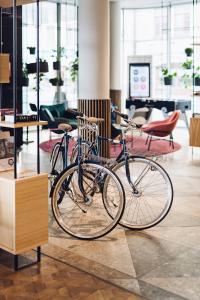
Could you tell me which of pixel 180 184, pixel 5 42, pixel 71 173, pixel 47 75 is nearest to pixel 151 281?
pixel 71 173

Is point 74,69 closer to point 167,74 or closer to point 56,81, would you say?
point 56,81

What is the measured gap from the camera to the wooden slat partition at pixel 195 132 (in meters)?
8.77

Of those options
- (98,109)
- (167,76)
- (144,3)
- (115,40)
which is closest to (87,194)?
(98,109)

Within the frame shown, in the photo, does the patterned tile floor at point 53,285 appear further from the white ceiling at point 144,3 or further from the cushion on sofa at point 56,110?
the white ceiling at point 144,3

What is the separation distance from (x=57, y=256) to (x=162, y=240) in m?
0.97

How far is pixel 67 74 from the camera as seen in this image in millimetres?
Result: 13570

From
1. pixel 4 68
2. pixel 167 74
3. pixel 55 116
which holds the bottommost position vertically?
pixel 55 116

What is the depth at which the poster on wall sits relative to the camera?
13.8m

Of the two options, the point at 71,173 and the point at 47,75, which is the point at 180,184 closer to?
the point at 71,173

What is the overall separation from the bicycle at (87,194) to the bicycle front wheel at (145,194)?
0.59ft

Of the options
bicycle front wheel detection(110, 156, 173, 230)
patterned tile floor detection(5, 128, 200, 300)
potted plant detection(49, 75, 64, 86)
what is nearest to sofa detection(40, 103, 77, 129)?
potted plant detection(49, 75, 64, 86)

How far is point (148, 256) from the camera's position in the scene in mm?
3811

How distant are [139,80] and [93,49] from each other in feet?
21.8

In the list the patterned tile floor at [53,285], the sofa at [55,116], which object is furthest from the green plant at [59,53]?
the patterned tile floor at [53,285]
